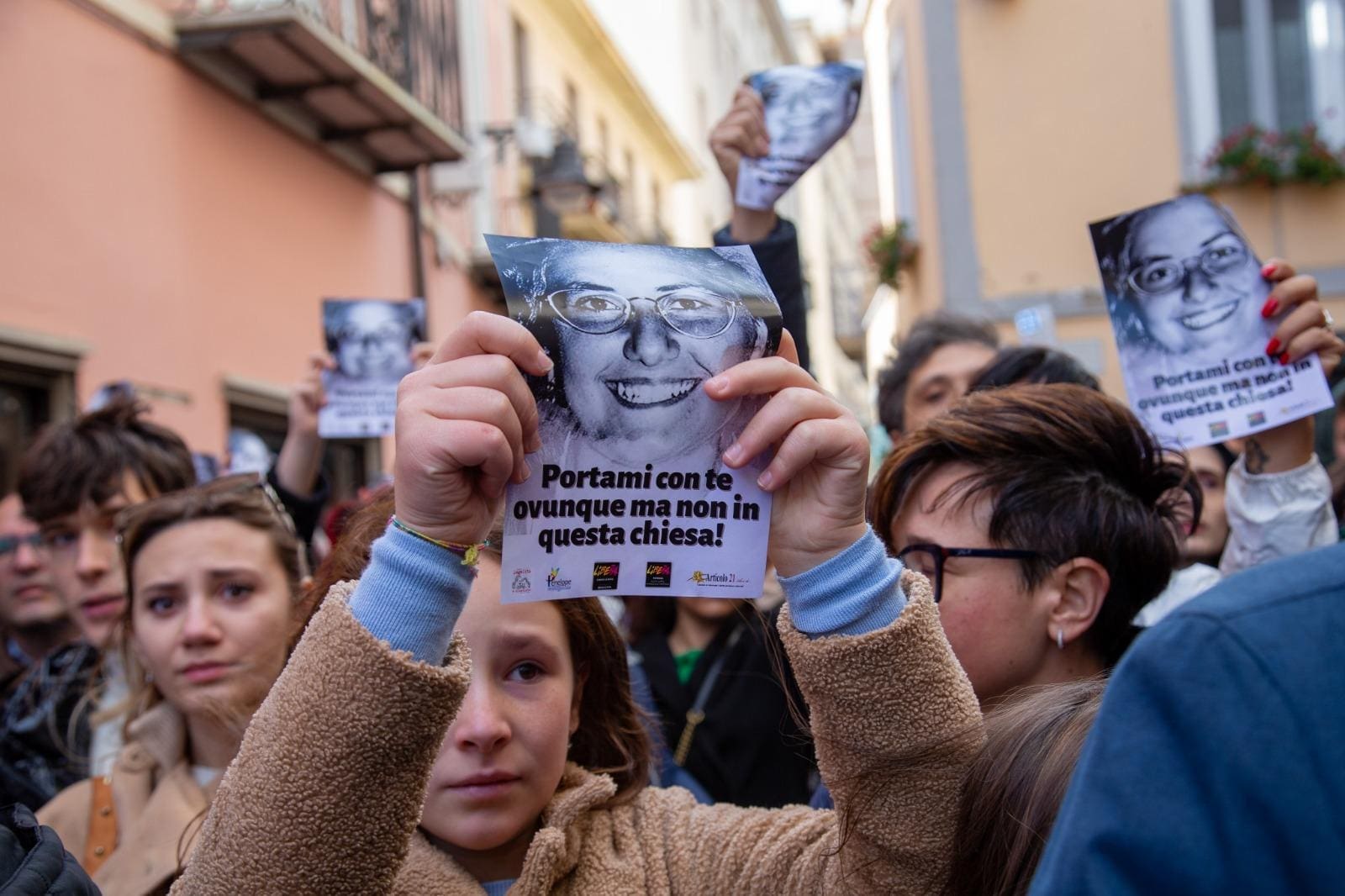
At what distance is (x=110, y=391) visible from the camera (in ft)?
15.0

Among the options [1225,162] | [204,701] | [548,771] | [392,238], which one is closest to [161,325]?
[392,238]

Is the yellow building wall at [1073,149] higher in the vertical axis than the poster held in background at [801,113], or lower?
higher

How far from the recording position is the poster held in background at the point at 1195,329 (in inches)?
96.3

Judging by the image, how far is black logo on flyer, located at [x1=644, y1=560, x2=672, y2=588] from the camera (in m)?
1.32

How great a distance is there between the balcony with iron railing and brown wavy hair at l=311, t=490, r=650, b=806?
7104 mm

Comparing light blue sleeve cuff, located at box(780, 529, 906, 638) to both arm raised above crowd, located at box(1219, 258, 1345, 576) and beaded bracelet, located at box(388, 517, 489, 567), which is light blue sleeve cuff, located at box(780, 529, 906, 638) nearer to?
beaded bracelet, located at box(388, 517, 489, 567)

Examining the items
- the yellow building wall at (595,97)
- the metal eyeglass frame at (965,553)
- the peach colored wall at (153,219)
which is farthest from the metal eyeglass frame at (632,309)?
the yellow building wall at (595,97)

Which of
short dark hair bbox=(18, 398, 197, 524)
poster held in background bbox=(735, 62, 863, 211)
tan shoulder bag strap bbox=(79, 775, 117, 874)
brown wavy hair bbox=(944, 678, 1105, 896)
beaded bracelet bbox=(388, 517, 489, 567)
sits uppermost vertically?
poster held in background bbox=(735, 62, 863, 211)

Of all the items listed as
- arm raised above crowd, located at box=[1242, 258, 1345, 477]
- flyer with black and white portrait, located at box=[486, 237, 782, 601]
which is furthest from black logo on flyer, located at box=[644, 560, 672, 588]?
arm raised above crowd, located at box=[1242, 258, 1345, 477]

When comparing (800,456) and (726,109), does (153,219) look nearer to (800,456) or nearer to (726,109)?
(800,456)

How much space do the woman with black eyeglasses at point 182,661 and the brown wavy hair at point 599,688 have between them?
1.32 feet

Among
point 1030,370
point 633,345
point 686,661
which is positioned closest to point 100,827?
point 686,661

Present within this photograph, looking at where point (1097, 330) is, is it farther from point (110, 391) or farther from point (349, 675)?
point (349, 675)

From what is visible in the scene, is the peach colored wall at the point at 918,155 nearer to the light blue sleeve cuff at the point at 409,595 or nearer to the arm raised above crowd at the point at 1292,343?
the arm raised above crowd at the point at 1292,343
